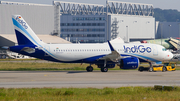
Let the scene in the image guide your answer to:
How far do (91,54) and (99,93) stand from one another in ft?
72.2

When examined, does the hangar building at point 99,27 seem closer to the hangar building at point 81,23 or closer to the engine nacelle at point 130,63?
the hangar building at point 81,23

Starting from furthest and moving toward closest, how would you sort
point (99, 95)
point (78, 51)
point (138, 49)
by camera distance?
point (138, 49), point (78, 51), point (99, 95)

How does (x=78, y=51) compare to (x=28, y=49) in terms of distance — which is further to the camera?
(x=78, y=51)

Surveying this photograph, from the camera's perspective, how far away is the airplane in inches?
1579

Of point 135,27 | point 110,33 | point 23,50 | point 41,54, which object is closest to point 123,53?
point 41,54

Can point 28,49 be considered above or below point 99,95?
above

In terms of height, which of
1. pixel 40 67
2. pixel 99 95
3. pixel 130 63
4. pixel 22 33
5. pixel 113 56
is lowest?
pixel 40 67

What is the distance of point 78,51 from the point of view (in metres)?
40.8

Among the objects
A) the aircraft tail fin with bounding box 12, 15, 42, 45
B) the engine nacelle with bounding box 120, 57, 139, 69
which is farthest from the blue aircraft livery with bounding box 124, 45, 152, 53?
the aircraft tail fin with bounding box 12, 15, 42, 45

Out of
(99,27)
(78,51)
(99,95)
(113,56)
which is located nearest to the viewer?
(99,95)

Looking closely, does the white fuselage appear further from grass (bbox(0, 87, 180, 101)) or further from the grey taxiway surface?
grass (bbox(0, 87, 180, 101))

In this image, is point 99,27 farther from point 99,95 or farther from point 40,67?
point 99,95

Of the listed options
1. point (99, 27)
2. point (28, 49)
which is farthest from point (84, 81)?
point (99, 27)

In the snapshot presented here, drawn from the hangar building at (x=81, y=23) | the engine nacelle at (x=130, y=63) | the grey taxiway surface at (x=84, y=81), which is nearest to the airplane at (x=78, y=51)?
the engine nacelle at (x=130, y=63)
